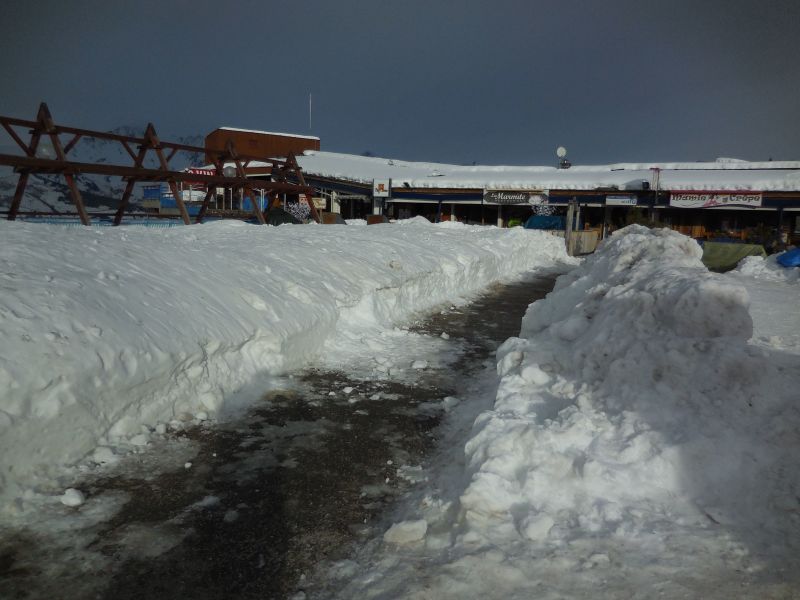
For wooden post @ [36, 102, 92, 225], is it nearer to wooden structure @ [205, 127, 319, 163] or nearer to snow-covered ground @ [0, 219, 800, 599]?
snow-covered ground @ [0, 219, 800, 599]

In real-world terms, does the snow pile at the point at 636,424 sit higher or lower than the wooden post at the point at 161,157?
lower

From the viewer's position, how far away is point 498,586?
229 centimetres

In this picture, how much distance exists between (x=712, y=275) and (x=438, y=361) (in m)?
3.30

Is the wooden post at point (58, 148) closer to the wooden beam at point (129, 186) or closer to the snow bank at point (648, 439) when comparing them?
the wooden beam at point (129, 186)

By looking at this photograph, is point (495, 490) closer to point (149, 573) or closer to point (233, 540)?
point (233, 540)

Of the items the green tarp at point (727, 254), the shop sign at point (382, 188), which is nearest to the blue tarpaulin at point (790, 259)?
the green tarp at point (727, 254)

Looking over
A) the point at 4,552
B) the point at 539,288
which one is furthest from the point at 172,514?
the point at 539,288

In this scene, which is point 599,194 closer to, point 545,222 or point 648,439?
point 545,222

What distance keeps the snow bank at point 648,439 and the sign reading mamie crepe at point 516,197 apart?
25.9 metres

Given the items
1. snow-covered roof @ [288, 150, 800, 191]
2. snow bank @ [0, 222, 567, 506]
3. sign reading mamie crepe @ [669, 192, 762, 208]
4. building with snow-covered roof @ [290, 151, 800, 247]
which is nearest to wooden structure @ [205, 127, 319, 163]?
snow-covered roof @ [288, 150, 800, 191]

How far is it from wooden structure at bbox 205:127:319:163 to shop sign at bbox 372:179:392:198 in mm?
16206

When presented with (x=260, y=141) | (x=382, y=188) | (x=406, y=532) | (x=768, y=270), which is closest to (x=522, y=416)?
(x=406, y=532)

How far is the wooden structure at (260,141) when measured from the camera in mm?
45125

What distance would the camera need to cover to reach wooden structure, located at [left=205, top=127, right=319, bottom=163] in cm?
4512
